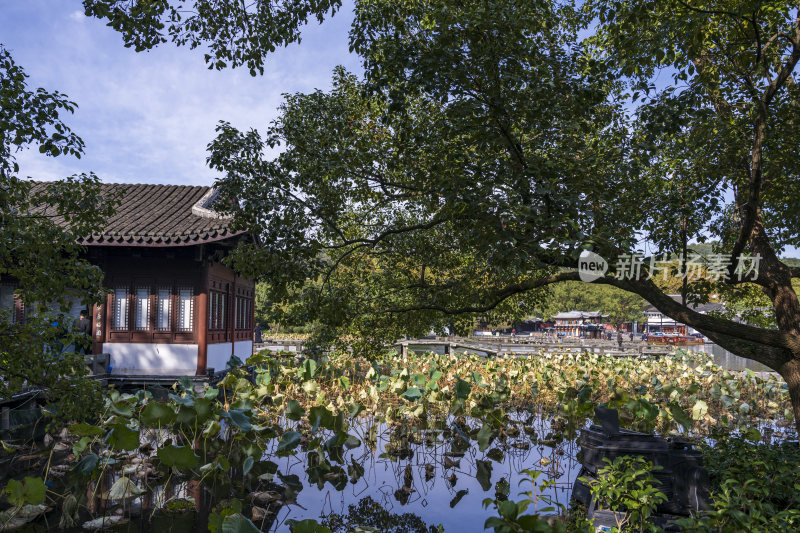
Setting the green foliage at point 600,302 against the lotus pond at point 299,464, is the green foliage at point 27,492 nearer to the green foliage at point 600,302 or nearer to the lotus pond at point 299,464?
the lotus pond at point 299,464

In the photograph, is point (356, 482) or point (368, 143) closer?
point (356, 482)

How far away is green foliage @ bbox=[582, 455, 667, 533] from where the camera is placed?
3.75 m

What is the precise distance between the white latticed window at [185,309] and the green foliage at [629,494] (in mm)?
9615

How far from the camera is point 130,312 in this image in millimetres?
11875

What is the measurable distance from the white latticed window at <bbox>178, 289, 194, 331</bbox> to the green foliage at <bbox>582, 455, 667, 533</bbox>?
9.62 metres

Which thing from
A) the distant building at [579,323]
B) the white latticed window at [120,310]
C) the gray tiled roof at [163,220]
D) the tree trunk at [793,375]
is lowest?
the distant building at [579,323]

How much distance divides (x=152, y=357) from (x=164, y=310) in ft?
3.33

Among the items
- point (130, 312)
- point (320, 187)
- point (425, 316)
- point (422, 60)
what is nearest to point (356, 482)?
point (425, 316)

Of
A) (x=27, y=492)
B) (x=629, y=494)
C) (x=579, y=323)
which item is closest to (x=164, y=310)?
(x=27, y=492)

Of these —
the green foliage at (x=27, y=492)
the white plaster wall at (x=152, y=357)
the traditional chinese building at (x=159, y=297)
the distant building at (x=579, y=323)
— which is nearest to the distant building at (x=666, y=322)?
the distant building at (x=579, y=323)

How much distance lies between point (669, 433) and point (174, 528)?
24.4 ft

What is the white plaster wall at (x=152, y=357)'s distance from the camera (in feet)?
38.2

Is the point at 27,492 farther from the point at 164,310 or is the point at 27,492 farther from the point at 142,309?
the point at 142,309

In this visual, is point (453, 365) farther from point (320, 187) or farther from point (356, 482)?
point (320, 187)
